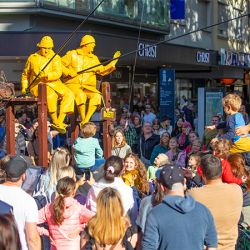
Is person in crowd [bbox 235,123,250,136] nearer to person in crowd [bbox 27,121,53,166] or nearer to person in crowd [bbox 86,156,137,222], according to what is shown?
person in crowd [bbox 86,156,137,222]

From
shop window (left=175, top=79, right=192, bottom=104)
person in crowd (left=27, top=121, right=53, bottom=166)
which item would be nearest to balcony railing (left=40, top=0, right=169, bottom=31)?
shop window (left=175, top=79, right=192, bottom=104)

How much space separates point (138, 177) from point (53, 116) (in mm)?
3112

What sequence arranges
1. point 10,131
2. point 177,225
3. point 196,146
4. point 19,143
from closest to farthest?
1. point 177,225
2. point 10,131
3. point 196,146
4. point 19,143

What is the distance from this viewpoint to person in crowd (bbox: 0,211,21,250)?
3.34m

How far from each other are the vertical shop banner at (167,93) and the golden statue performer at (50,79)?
9511 mm

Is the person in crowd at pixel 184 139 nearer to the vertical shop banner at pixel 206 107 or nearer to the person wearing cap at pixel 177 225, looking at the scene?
the vertical shop banner at pixel 206 107

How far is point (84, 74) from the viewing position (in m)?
10.9

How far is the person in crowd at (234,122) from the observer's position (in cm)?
841

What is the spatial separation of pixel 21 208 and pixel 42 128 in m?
4.78

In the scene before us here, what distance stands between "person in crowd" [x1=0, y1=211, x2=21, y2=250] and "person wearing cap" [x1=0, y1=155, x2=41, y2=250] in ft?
5.09

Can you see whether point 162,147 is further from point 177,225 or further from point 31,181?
point 177,225

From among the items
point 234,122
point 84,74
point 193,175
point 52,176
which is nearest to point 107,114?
point 84,74

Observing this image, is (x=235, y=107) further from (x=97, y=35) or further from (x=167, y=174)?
(x=97, y=35)

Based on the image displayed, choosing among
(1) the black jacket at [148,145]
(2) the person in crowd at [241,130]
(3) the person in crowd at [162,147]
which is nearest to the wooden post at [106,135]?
(3) the person in crowd at [162,147]
